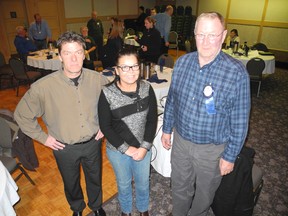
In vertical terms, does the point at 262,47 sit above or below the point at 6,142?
above

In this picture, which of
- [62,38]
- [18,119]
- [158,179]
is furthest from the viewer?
[158,179]

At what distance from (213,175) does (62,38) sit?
147 cm

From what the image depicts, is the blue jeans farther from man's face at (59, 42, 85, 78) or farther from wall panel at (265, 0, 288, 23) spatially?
wall panel at (265, 0, 288, 23)

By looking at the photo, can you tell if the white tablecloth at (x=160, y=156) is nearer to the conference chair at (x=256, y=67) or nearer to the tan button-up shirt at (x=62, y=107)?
the tan button-up shirt at (x=62, y=107)

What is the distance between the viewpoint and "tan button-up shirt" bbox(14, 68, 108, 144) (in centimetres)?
163

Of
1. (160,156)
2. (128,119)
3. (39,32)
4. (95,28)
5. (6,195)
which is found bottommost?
(160,156)

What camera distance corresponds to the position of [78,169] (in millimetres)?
1946

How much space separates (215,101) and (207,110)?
0.27ft

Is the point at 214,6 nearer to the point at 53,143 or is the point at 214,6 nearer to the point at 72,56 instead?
the point at 72,56

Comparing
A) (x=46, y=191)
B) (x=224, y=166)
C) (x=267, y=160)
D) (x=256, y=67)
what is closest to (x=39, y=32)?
(x=46, y=191)

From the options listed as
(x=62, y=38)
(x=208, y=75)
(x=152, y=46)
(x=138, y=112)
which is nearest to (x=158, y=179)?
(x=138, y=112)

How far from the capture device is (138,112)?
1.71 metres

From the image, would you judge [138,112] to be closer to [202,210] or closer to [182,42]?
[202,210]

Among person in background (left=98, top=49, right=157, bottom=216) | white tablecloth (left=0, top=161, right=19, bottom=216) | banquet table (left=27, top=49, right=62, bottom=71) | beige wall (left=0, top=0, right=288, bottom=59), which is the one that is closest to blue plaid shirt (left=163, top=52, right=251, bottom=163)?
person in background (left=98, top=49, right=157, bottom=216)
